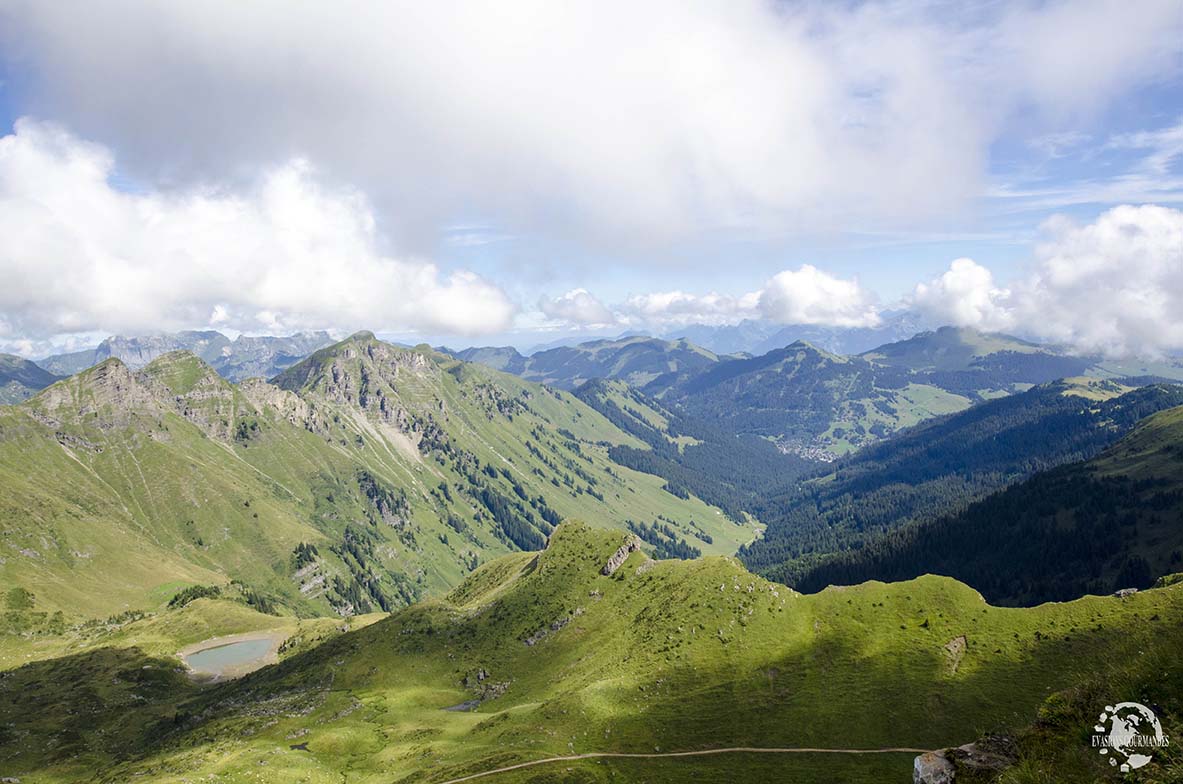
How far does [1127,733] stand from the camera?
2462 cm

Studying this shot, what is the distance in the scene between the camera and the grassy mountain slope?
74.9 m

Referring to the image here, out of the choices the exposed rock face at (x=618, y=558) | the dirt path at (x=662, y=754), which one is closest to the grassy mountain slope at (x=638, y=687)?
the dirt path at (x=662, y=754)

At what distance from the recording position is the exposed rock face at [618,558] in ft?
544

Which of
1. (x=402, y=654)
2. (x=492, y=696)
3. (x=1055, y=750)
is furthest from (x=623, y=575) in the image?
(x=1055, y=750)

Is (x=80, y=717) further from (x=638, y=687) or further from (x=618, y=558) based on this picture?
(x=638, y=687)

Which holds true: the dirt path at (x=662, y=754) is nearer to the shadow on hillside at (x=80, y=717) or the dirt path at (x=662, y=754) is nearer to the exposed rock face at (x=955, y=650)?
the exposed rock face at (x=955, y=650)

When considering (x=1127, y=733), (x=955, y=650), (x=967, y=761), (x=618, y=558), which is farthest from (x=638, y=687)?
(x=1127, y=733)

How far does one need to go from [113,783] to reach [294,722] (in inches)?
1206

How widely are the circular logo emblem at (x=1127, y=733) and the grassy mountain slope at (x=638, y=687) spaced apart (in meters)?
0.76

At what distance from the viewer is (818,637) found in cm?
9819

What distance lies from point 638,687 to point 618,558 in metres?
69.2

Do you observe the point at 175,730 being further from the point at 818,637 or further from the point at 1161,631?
the point at 1161,631

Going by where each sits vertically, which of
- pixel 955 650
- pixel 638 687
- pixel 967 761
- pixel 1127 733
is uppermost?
pixel 1127 733

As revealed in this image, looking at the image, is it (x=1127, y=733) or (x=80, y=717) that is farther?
(x=80, y=717)
